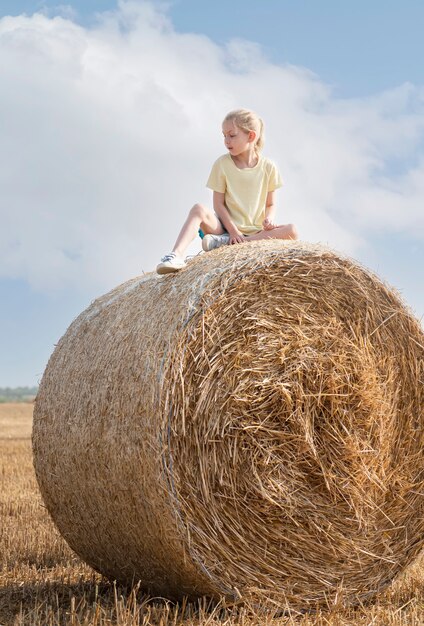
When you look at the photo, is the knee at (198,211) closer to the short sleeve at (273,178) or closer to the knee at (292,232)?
the knee at (292,232)

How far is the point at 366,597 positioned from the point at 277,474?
3.57ft

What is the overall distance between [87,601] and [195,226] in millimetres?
2315

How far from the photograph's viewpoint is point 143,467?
4230mm

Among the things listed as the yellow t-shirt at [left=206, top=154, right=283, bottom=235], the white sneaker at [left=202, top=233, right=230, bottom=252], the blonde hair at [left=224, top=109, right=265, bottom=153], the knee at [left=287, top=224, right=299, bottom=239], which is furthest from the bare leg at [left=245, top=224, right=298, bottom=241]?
the blonde hair at [left=224, top=109, right=265, bottom=153]

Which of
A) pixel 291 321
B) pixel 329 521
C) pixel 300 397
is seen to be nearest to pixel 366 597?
pixel 329 521

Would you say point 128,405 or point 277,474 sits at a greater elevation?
point 128,405

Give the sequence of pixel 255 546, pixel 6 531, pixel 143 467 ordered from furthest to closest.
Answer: pixel 6 531 → pixel 255 546 → pixel 143 467

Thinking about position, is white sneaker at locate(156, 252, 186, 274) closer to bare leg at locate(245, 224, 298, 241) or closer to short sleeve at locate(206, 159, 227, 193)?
bare leg at locate(245, 224, 298, 241)

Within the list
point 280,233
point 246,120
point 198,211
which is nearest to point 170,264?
point 198,211

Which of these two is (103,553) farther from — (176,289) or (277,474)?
(176,289)

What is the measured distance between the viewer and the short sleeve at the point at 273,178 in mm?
5902

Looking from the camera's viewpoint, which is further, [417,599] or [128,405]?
[417,599]

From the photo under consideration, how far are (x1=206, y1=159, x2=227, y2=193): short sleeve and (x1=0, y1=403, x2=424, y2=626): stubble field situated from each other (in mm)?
2663

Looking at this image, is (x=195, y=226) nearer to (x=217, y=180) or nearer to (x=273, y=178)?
(x=217, y=180)
